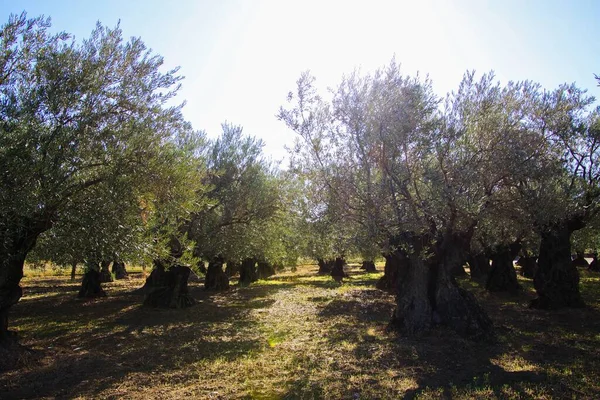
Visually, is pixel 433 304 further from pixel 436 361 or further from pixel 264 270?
pixel 264 270

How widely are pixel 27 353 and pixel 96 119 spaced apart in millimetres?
Answer: 6315

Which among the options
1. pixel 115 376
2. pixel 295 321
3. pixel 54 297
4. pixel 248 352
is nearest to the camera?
pixel 115 376

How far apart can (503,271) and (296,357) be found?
1914 centimetres

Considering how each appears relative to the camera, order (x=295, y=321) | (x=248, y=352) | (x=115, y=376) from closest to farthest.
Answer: (x=115, y=376) → (x=248, y=352) → (x=295, y=321)

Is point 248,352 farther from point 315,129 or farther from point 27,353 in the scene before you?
point 315,129

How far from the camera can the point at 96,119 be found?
1040 centimetres

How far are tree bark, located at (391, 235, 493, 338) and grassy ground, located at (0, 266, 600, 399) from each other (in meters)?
0.64

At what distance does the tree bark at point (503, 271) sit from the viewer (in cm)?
2533

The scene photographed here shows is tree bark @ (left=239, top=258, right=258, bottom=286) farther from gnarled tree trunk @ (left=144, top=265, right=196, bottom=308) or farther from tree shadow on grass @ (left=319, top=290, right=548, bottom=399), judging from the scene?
tree shadow on grass @ (left=319, top=290, right=548, bottom=399)

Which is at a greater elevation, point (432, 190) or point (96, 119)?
point (96, 119)

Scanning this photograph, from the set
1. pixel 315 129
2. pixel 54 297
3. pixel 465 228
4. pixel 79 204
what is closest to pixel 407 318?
pixel 465 228

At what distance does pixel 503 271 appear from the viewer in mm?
25656

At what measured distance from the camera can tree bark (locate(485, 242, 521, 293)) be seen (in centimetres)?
2533

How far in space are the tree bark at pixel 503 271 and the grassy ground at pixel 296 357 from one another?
235 inches
